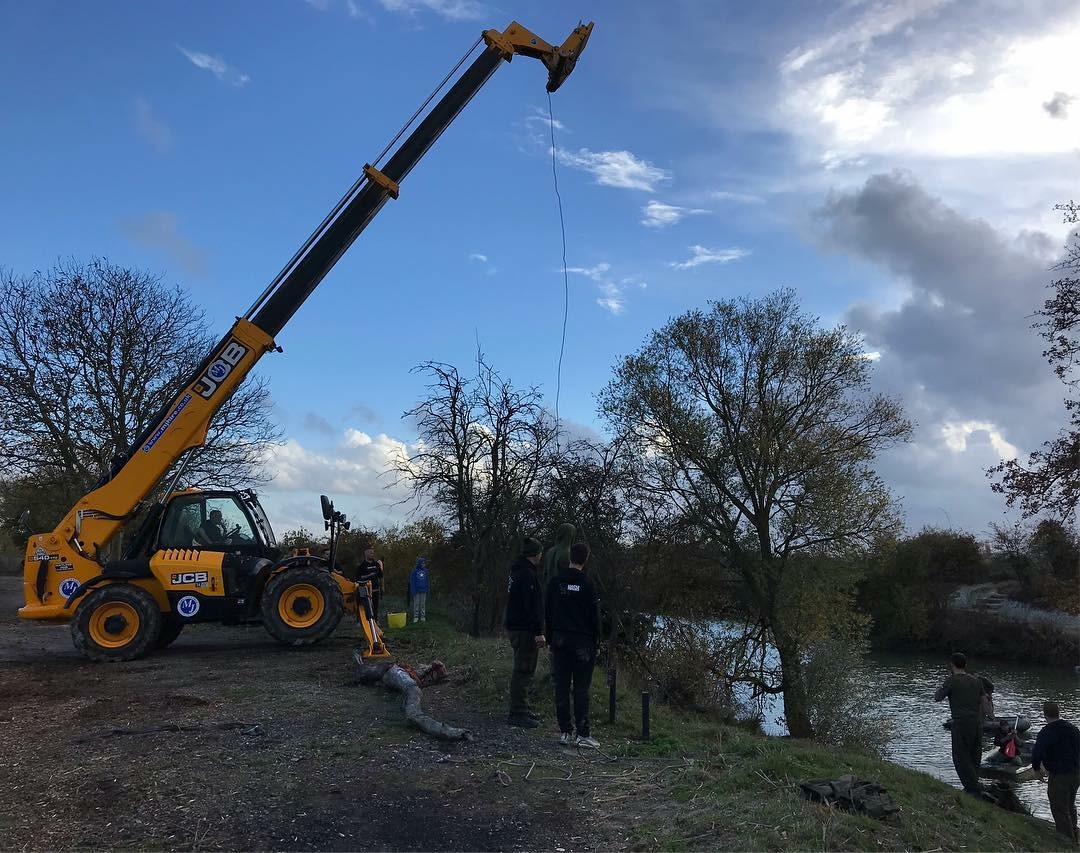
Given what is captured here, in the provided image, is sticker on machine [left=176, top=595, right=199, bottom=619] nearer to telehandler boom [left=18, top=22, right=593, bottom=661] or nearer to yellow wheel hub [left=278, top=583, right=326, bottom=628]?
telehandler boom [left=18, top=22, right=593, bottom=661]

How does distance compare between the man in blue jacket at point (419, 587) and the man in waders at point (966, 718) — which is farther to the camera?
the man in blue jacket at point (419, 587)

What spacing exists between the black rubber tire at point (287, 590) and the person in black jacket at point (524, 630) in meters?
4.70

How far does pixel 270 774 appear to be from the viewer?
585cm

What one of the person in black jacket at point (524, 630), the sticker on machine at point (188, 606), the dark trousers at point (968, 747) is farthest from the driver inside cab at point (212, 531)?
the dark trousers at point (968, 747)

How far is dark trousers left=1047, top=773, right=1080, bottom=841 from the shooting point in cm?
1089

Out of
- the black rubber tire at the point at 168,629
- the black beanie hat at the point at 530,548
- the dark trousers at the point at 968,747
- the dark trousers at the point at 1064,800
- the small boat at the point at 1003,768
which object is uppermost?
the black beanie hat at the point at 530,548

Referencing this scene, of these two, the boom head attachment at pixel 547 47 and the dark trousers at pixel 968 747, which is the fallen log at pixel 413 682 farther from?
the boom head attachment at pixel 547 47

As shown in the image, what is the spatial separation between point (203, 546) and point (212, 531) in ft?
0.96

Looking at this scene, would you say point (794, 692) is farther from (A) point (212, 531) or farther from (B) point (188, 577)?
(B) point (188, 577)

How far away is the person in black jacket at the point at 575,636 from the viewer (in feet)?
23.6

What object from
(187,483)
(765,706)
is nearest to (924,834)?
(765,706)

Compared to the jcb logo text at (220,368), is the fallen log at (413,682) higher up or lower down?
lower down

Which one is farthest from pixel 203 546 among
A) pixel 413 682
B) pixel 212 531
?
pixel 413 682

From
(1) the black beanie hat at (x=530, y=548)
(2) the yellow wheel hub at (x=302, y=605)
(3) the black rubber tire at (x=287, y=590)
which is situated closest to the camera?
(1) the black beanie hat at (x=530, y=548)
